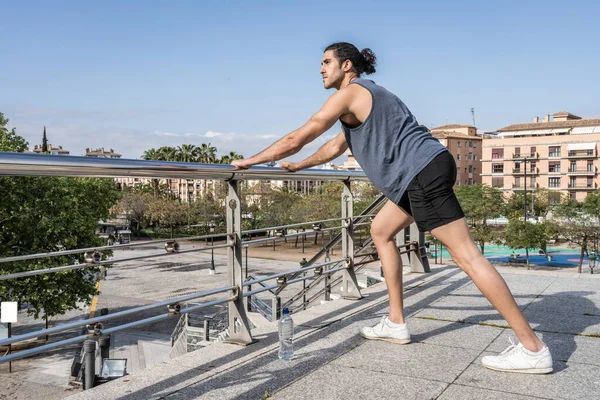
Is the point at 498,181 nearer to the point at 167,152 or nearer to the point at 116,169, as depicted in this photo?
the point at 167,152

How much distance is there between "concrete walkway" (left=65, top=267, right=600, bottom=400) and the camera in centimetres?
254

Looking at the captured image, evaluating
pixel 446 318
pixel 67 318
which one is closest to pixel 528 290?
pixel 446 318

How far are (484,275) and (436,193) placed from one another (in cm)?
47

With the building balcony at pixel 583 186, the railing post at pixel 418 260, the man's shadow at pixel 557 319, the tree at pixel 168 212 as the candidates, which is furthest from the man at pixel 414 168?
the building balcony at pixel 583 186

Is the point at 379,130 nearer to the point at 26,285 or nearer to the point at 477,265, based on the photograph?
the point at 477,265

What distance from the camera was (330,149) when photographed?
339cm

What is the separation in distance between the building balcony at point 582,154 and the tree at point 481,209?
14.9 meters

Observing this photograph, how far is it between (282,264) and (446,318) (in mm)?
42763

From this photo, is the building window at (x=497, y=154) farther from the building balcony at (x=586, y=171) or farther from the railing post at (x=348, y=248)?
the railing post at (x=348, y=248)

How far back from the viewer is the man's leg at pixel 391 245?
334 centimetres

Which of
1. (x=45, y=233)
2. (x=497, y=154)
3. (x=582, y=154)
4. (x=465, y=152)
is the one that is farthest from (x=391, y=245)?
(x=465, y=152)

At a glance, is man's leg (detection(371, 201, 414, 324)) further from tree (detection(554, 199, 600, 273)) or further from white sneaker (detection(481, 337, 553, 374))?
tree (detection(554, 199, 600, 273))

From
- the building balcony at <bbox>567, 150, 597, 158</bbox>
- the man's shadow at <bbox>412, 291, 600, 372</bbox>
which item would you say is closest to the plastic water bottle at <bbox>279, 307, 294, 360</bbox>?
the man's shadow at <bbox>412, 291, 600, 372</bbox>

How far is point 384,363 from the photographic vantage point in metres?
2.97
